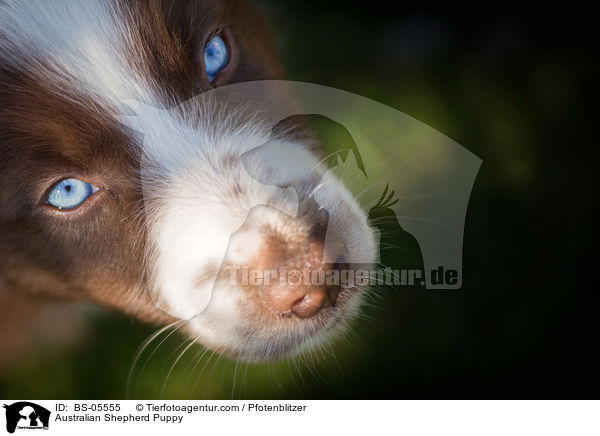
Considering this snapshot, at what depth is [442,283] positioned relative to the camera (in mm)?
1577

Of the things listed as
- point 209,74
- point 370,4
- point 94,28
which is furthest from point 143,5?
point 370,4

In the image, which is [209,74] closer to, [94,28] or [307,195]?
[94,28]

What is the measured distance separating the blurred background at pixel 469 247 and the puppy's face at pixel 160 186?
21 cm

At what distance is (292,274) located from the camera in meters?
1.22

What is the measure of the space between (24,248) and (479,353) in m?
1.28

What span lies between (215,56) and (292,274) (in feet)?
2.06

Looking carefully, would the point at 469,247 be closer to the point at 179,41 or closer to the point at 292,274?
the point at 292,274

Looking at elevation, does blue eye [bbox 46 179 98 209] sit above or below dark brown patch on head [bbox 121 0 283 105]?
below

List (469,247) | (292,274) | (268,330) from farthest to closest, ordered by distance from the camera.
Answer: (469,247)
(268,330)
(292,274)

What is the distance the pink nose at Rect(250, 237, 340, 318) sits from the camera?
3.98 ft
